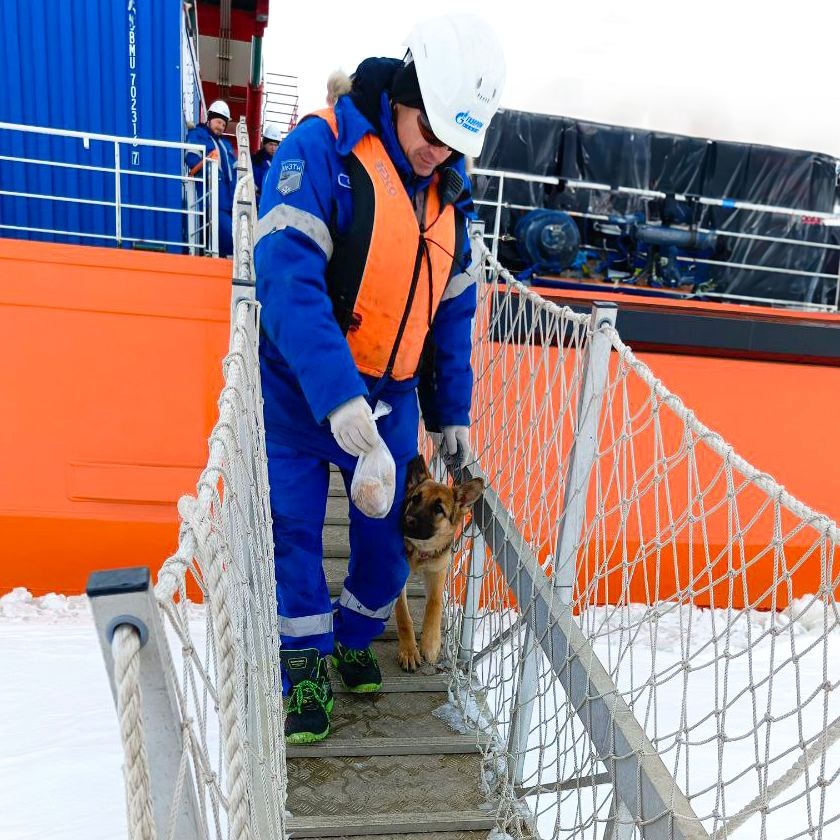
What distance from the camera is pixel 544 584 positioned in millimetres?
2152

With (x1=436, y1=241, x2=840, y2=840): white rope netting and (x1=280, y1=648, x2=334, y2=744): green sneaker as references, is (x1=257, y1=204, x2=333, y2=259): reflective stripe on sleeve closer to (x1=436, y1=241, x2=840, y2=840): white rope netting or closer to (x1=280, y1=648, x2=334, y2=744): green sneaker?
(x1=436, y1=241, x2=840, y2=840): white rope netting

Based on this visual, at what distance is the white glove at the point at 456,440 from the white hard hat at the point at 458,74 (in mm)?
1063

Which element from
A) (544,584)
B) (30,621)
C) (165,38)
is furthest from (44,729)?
(165,38)

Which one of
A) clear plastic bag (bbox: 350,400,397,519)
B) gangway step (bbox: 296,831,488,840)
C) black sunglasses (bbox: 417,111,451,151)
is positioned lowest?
gangway step (bbox: 296,831,488,840)

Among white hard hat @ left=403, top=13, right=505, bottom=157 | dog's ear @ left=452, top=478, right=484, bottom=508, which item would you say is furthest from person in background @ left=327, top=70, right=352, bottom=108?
dog's ear @ left=452, top=478, right=484, bottom=508

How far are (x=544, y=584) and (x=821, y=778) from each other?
41.5 inches

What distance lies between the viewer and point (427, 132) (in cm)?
197

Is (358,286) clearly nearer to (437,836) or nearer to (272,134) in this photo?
(437,836)

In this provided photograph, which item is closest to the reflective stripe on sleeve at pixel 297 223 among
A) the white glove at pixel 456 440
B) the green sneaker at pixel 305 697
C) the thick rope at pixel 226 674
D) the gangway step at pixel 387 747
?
the white glove at pixel 456 440

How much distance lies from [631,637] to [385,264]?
53.7 inches

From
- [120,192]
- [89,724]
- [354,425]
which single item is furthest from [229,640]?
[120,192]

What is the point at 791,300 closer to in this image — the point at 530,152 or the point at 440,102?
the point at 530,152

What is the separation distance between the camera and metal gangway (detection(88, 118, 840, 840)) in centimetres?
77

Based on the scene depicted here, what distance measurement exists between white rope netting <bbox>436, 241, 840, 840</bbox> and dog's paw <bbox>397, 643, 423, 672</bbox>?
0.57ft
